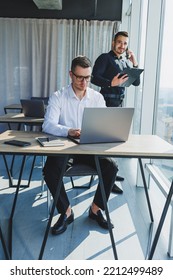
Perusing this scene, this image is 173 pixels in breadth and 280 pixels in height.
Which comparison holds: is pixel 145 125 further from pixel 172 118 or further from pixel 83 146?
pixel 83 146

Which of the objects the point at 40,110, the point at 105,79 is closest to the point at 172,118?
the point at 105,79

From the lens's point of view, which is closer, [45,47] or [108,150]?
[108,150]

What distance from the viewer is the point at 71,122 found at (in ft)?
7.64

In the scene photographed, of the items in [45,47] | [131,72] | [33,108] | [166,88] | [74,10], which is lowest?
[33,108]

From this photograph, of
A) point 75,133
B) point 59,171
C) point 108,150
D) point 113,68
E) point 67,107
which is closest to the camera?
point 108,150

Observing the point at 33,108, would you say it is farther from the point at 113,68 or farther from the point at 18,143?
the point at 18,143

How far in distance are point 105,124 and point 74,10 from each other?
453 cm

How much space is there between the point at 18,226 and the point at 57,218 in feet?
1.07

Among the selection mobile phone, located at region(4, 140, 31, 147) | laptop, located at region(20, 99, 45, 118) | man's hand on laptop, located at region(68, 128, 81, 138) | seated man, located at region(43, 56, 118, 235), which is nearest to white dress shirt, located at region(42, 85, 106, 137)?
seated man, located at region(43, 56, 118, 235)

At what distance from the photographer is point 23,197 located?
2922 mm

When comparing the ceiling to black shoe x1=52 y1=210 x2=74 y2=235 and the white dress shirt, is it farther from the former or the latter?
black shoe x1=52 y1=210 x2=74 y2=235

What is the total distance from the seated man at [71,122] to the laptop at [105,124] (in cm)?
36

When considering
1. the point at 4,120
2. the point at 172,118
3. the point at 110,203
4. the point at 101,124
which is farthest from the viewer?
the point at 4,120

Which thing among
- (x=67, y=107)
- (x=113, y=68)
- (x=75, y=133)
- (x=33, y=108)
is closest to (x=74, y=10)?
(x=113, y=68)
